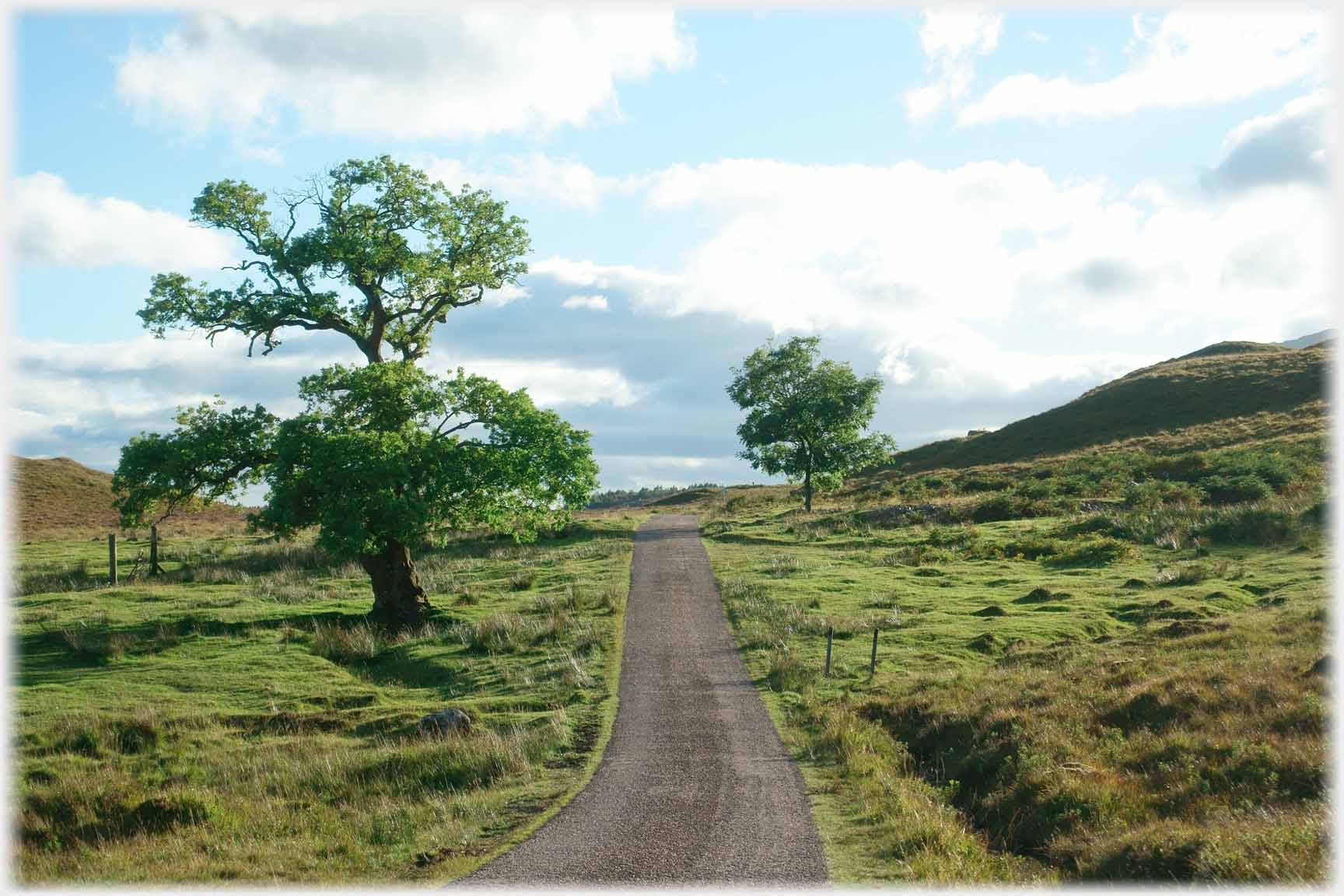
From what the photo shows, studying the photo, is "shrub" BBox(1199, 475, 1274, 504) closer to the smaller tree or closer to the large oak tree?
the smaller tree

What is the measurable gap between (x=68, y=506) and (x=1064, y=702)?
97.0 meters

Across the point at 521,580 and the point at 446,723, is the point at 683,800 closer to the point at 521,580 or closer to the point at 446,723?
the point at 446,723

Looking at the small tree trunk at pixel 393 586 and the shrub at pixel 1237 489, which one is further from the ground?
the shrub at pixel 1237 489

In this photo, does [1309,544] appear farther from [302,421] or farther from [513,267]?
[302,421]

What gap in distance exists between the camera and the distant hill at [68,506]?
7533 cm

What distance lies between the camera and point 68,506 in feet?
292

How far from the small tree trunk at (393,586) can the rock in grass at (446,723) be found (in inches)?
503

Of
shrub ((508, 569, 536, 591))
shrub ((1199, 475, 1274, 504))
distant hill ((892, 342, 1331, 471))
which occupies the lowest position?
shrub ((508, 569, 536, 591))

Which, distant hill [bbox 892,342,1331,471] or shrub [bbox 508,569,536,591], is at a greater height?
distant hill [bbox 892,342,1331,471]

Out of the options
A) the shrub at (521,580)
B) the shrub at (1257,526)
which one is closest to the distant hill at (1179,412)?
the shrub at (1257,526)

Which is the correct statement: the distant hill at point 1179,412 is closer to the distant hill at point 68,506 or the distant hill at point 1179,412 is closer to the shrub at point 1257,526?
the shrub at point 1257,526

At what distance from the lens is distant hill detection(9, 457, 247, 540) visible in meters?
75.3

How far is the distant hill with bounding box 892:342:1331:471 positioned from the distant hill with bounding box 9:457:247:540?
83.0 metres

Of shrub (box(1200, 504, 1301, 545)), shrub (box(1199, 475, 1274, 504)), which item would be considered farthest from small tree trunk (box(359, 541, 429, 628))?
shrub (box(1199, 475, 1274, 504))
